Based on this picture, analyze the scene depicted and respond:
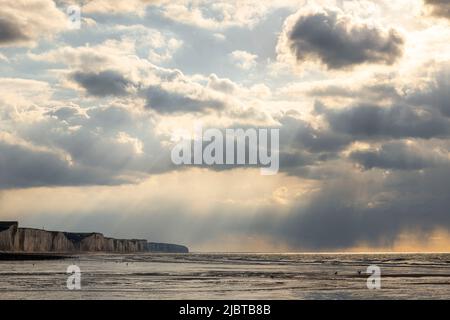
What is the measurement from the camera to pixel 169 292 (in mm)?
44094

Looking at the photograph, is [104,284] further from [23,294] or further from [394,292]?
[394,292]

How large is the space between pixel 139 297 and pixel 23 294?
854cm

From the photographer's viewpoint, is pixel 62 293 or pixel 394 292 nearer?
pixel 62 293
